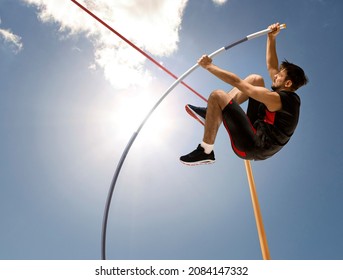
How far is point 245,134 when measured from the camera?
4684 mm

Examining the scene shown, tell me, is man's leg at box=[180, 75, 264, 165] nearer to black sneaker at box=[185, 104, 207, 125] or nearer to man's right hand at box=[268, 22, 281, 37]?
black sneaker at box=[185, 104, 207, 125]

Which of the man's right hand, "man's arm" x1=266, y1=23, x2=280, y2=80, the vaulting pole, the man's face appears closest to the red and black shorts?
the man's face

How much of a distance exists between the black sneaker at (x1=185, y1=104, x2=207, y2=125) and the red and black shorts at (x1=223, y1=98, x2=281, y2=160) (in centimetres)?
67

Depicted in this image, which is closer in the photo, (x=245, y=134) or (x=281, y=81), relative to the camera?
(x=245, y=134)

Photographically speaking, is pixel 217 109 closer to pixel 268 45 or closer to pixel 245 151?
pixel 245 151

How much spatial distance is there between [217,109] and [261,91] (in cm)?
Answer: 69

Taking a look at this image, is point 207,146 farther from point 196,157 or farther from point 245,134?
point 245,134

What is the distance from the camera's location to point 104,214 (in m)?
6.09

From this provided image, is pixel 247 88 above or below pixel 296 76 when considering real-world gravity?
below

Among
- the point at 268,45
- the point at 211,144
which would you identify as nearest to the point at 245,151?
the point at 211,144

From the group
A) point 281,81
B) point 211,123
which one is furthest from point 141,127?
point 281,81

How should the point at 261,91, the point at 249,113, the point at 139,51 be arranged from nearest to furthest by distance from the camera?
the point at 261,91, the point at 249,113, the point at 139,51

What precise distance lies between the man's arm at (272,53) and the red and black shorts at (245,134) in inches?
40.2

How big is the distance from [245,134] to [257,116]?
Result: 616 mm
